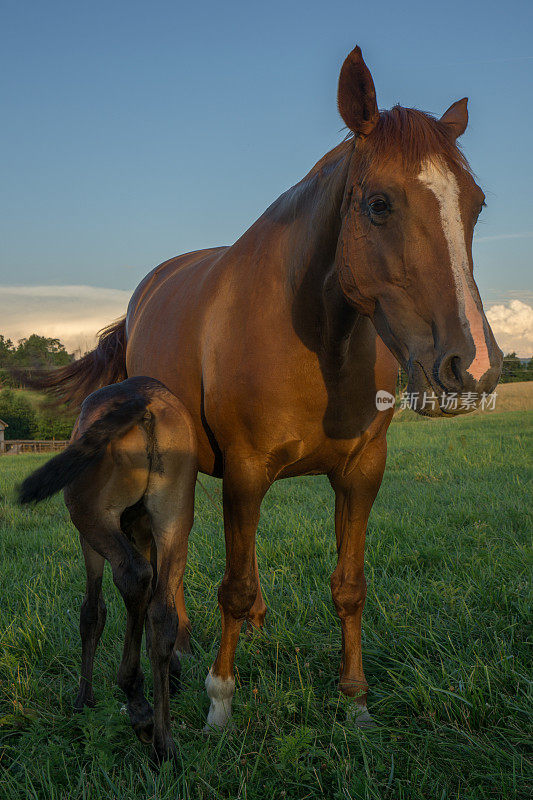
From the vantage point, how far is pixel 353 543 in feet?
8.95

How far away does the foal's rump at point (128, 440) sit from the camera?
1.98 m

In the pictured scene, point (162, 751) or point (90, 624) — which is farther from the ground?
point (90, 624)

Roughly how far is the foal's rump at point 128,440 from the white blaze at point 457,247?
3.88ft

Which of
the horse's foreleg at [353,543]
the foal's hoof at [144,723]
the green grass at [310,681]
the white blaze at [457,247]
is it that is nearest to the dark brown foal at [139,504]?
the foal's hoof at [144,723]

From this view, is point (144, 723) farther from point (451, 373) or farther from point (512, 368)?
point (512, 368)

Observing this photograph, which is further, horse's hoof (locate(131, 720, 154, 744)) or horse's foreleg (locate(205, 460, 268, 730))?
horse's foreleg (locate(205, 460, 268, 730))

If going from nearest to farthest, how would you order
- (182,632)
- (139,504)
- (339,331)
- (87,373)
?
(139,504) < (339,331) < (182,632) < (87,373)

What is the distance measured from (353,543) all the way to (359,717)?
760mm

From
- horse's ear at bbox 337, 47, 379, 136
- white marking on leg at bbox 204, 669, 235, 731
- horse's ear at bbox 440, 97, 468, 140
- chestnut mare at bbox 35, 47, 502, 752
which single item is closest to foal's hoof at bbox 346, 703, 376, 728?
chestnut mare at bbox 35, 47, 502, 752

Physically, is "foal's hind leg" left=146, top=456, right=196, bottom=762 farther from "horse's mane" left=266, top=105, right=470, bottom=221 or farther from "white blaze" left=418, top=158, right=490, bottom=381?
"horse's mane" left=266, top=105, right=470, bottom=221

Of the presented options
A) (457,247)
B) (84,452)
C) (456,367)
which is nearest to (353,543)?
(456,367)

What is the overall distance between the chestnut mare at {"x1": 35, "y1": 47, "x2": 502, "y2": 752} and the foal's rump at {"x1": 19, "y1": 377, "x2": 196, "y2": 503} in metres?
0.32

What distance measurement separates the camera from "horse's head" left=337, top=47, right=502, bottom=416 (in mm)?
1700

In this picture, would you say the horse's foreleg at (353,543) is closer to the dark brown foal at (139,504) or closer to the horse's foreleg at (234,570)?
the horse's foreleg at (234,570)
